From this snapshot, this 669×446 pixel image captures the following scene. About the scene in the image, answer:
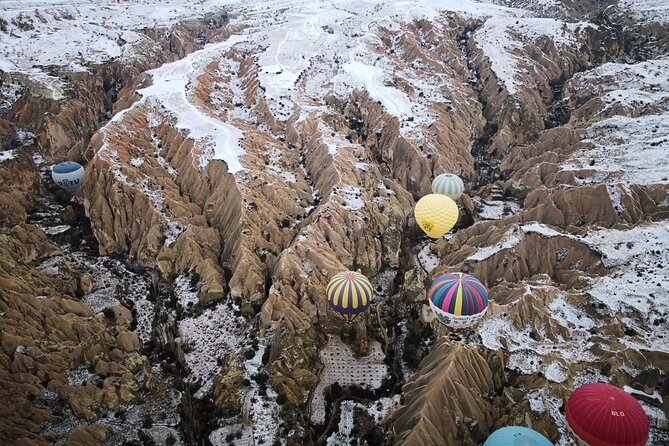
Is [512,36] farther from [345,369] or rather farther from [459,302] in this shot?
[345,369]

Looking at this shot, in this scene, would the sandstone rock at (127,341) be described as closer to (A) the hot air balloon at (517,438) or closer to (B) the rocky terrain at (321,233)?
(B) the rocky terrain at (321,233)

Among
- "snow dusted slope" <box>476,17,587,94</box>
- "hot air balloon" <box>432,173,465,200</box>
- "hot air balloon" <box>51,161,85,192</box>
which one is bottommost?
"hot air balloon" <box>51,161,85,192</box>

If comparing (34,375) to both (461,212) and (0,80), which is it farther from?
(0,80)

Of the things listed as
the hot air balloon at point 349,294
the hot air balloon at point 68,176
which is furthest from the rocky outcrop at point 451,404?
the hot air balloon at point 68,176

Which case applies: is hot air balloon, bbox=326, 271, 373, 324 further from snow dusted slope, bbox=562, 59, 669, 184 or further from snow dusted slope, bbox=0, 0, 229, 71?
snow dusted slope, bbox=0, 0, 229, 71

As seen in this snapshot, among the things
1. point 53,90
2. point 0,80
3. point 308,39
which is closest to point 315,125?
point 308,39

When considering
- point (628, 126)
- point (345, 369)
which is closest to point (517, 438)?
point (345, 369)

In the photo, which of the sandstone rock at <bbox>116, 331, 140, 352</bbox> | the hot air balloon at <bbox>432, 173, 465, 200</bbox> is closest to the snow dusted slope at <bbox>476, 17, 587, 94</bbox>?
the hot air balloon at <bbox>432, 173, 465, 200</bbox>
